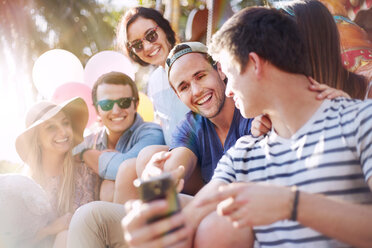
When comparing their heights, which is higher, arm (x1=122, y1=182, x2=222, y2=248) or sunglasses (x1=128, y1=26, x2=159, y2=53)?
sunglasses (x1=128, y1=26, x2=159, y2=53)

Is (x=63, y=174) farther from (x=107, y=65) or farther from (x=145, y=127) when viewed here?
(x=107, y=65)

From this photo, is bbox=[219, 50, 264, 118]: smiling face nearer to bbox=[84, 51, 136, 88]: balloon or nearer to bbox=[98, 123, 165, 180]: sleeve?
bbox=[98, 123, 165, 180]: sleeve

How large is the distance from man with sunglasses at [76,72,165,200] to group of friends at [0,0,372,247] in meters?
0.01

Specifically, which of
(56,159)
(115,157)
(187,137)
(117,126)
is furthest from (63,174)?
(187,137)

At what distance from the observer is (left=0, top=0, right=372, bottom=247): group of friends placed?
1021 millimetres

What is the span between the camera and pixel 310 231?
1.23 meters

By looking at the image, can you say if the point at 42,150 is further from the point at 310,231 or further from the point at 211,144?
the point at 310,231

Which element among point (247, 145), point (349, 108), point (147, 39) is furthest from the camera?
point (147, 39)

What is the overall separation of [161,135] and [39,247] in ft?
3.81

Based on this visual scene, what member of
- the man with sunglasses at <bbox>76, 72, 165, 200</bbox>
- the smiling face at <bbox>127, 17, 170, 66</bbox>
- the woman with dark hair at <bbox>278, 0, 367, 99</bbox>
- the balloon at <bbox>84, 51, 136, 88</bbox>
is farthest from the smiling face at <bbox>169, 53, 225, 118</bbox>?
the balloon at <bbox>84, 51, 136, 88</bbox>

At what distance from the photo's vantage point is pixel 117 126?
9.43ft

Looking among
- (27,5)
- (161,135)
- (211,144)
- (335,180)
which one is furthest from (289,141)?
(27,5)

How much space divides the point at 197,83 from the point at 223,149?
412 millimetres

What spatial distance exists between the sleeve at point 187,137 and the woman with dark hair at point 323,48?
0.75m
